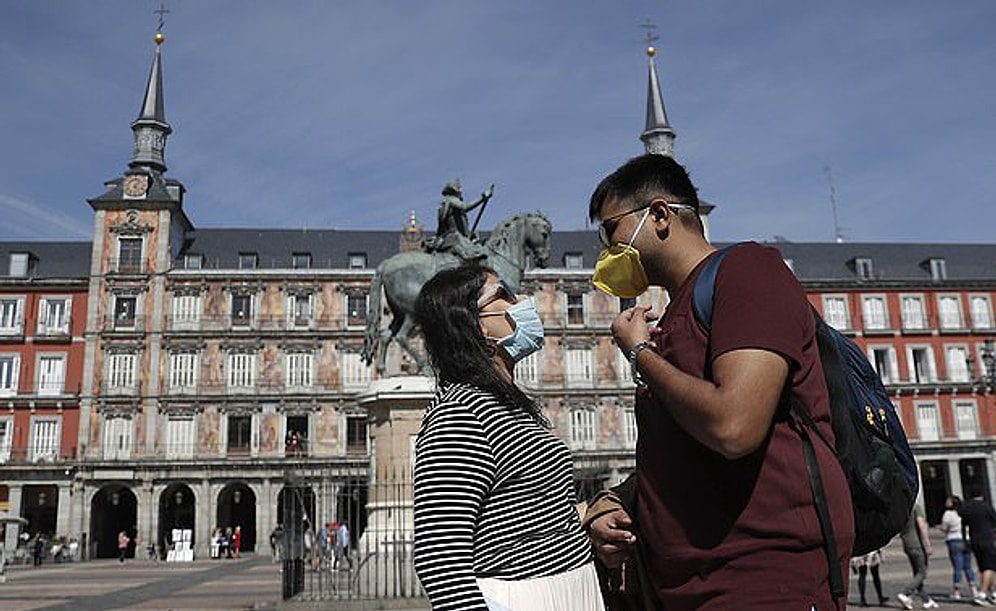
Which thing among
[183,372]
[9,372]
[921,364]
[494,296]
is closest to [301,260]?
[183,372]

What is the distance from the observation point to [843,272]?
159ft

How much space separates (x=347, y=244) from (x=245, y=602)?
118ft

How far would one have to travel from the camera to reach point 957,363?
4550 cm

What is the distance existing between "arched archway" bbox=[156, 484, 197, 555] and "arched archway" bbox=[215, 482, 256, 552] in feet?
4.64

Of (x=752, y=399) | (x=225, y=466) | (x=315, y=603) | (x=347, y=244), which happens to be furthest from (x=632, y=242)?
(x=347, y=244)

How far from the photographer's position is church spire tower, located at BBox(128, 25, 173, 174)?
46469 millimetres

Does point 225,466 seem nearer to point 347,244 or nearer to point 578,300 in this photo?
point 347,244

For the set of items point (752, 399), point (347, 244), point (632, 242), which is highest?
point (347, 244)

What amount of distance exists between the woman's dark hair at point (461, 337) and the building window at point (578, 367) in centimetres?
4124

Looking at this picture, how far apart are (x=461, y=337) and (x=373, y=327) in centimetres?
944

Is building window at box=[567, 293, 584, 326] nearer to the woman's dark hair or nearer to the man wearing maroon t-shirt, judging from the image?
the woman's dark hair

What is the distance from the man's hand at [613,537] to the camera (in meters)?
2.03

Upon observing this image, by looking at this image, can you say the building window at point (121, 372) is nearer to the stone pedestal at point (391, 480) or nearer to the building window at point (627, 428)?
the building window at point (627, 428)

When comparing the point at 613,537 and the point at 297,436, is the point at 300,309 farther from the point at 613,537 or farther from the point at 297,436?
the point at 613,537
